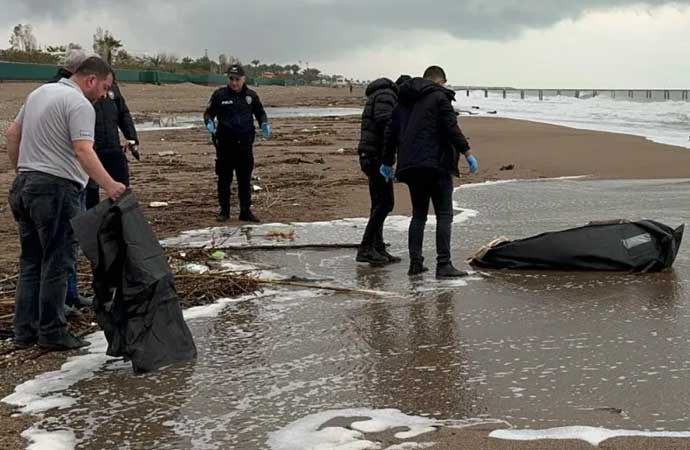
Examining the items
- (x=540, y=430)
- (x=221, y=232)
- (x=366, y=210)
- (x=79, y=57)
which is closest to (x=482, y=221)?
(x=366, y=210)

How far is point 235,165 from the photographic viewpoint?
9.58 metres

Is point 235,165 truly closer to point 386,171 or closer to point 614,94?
point 386,171

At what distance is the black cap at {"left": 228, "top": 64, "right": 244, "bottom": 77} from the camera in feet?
30.6

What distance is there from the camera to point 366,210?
1041 cm

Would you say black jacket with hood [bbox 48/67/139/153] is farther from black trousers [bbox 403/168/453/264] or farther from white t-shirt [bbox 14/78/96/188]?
black trousers [bbox 403/168/453/264]

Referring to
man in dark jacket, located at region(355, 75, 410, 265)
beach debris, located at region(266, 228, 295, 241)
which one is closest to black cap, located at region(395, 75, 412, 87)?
man in dark jacket, located at region(355, 75, 410, 265)

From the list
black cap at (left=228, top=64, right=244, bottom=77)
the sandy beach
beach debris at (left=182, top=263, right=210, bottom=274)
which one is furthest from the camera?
black cap at (left=228, top=64, right=244, bottom=77)

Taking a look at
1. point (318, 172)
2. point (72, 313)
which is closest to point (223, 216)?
point (72, 313)

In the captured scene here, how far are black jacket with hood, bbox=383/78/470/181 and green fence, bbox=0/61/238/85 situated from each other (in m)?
20.4

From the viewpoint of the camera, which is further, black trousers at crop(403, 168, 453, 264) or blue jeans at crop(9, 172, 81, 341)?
black trousers at crop(403, 168, 453, 264)

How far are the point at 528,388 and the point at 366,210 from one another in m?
6.53

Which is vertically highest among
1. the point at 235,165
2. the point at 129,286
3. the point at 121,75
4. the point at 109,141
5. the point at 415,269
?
the point at 121,75

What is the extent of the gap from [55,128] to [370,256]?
3376 mm

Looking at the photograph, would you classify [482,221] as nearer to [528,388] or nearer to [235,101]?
[235,101]
